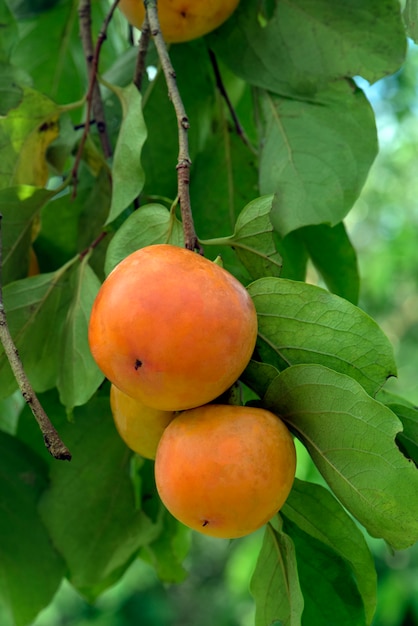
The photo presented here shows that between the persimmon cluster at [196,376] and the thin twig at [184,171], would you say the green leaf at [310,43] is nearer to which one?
the thin twig at [184,171]

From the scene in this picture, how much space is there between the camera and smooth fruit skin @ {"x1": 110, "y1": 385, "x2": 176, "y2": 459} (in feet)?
2.15

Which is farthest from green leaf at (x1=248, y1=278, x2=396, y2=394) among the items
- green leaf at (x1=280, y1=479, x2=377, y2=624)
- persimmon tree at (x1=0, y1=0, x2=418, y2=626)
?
green leaf at (x1=280, y1=479, x2=377, y2=624)

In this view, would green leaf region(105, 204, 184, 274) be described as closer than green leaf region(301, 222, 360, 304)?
Yes

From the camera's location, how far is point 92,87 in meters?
0.90

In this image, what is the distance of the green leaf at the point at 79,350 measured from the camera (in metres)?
0.77

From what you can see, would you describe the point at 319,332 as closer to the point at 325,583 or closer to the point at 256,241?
the point at 256,241

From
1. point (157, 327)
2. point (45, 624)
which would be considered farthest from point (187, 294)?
point (45, 624)

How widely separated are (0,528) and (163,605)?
5.11 meters

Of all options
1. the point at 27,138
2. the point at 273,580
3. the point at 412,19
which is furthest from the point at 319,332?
the point at 27,138

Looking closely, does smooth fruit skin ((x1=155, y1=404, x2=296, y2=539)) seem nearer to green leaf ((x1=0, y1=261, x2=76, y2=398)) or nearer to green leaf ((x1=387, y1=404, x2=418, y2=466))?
green leaf ((x1=387, y1=404, x2=418, y2=466))

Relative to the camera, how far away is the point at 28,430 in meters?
0.99

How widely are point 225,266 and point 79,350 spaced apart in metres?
0.16

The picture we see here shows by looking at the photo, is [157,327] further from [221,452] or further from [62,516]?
[62,516]

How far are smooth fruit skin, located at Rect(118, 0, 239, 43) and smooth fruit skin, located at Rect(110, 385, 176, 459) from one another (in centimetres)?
41
